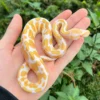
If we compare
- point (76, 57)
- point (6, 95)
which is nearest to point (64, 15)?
point (76, 57)

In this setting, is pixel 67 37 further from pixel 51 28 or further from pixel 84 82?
pixel 84 82

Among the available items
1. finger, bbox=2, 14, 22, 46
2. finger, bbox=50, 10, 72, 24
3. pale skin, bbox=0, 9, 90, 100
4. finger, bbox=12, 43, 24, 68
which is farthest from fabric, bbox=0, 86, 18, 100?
finger, bbox=50, 10, 72, 24

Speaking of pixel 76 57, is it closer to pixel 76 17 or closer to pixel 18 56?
pixel 76 17

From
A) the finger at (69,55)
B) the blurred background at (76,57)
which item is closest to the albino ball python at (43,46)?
the finger at (69,55)

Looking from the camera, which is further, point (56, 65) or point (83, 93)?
point (83, 93)

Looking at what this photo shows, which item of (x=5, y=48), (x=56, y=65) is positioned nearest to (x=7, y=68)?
(x=5, y=48)

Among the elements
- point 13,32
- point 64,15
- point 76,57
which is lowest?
point 76,57
